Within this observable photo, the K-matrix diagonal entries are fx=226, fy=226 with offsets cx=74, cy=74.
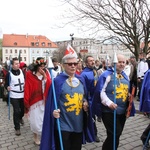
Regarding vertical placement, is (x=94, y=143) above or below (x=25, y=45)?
below

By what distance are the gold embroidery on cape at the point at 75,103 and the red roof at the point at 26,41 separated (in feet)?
275

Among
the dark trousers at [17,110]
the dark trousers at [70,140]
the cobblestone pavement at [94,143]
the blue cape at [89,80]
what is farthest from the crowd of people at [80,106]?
the dark trousers at [17,110]

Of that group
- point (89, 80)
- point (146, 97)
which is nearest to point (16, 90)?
point (89, 80)

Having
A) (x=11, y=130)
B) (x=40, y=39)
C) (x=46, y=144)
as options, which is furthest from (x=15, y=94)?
(x=40, y=39)

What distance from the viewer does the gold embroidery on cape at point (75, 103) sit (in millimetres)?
3025

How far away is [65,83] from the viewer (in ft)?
10.0

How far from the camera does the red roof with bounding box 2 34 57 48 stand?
3284 inches

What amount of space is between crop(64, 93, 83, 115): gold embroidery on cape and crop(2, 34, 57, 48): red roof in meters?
84.0

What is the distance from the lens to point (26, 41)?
85.2 m

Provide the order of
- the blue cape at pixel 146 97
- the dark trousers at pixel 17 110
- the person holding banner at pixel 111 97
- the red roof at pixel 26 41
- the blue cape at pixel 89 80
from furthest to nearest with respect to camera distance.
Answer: the red roof at pixel 26 41 → the dark trousers at pixel 17 110 → the blue cape at pixel 89 80 → the blue cape at pixel 146 97 → the person holding banner at pixel 111 97

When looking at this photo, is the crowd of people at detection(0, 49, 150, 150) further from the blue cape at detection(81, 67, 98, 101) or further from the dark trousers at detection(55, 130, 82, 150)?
the blue cape at detection(81, 67, 98, 101)

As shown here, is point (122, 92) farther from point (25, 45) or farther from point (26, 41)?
point (26, 41)

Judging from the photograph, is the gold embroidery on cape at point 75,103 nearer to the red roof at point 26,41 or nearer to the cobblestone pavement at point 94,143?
the cobblestone pavement at point 94,143

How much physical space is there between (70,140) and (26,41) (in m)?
85.2
